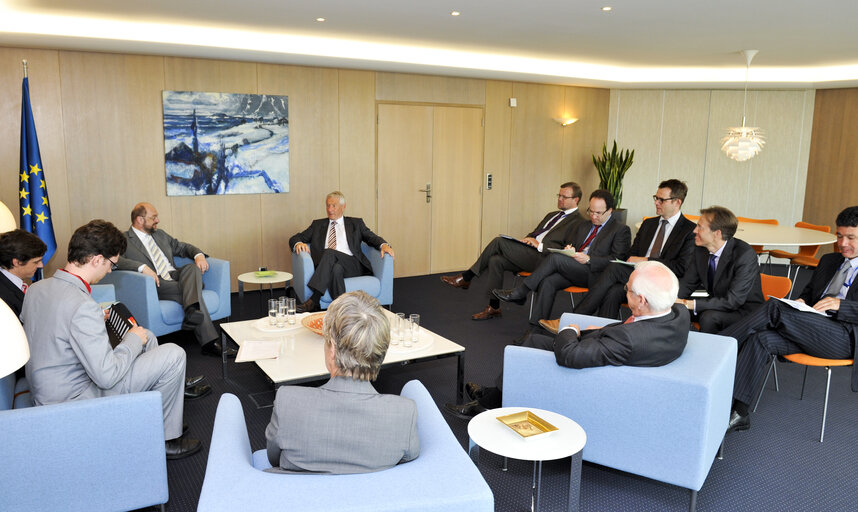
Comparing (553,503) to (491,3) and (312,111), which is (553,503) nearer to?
(491,3)

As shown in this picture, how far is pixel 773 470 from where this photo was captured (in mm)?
3578

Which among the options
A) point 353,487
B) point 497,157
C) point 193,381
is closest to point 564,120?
point 497,157

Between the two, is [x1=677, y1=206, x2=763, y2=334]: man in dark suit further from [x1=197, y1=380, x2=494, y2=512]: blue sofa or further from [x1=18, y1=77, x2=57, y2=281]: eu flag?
[x1=18, y1=77, x2=57, y2=281]: eu flag

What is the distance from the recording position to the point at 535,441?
2680mm

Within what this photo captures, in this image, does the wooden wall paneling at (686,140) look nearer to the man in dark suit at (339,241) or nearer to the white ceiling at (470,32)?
the white ceiling at (470,32)

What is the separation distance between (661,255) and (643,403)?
9.43ft

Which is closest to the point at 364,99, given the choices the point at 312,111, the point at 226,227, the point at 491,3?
the point at 312,111

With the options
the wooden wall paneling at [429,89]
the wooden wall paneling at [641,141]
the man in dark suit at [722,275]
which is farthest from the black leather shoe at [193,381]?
the wooden wall paneling at [641,141]

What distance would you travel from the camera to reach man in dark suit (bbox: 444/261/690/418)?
3.05m

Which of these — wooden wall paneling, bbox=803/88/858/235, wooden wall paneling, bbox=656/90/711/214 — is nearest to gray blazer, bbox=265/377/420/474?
wooden wall paneling, bbox=656/90/711/214

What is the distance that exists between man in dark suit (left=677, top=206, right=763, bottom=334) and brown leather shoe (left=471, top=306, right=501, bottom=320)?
85.4 inches

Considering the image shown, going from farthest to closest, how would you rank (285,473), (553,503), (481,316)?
(481,316) → (553,503) → (285,473)

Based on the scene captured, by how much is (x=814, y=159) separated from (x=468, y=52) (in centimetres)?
564

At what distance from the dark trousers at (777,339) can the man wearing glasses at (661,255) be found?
1333mm
